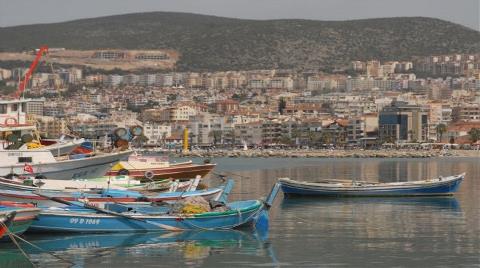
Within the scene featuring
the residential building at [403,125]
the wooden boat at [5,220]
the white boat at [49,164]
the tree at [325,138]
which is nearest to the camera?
the wooden boat at [5,220]

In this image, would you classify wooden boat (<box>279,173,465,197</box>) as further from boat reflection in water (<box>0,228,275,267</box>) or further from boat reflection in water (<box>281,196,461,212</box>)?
boat reflection in water (<box>0,228,275,267</box>)

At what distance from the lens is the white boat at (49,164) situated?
1252 inches

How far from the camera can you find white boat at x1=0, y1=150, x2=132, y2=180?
31789 millimetres

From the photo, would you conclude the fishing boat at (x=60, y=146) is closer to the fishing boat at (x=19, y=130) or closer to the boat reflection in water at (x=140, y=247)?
the fishing boat at (x=19, y=130)

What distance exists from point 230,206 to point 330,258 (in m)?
4.23

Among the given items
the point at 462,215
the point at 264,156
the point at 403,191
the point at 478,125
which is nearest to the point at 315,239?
the point at 462,215

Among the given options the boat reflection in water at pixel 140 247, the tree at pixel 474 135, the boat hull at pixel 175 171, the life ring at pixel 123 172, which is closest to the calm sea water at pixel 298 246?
the boat reflection in water at pixel 140 247

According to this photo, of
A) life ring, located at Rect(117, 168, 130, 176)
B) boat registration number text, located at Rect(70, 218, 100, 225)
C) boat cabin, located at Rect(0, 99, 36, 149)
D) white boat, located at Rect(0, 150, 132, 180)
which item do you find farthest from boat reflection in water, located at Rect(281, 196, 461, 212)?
boat registration number text, located at Rect(70, 218, 100, 225)

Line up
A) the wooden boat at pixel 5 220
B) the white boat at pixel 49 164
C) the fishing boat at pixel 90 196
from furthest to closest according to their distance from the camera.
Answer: the white boat at pixel 49 164, the fishing boat at pixel 90 196, the wooden boat at pixel 5 220

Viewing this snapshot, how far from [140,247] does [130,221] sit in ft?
4.24

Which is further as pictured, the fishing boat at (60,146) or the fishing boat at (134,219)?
the fishing boat at (60,146)

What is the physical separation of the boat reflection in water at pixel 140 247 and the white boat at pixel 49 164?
682 cm

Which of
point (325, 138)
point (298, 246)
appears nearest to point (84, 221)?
point (298, 246)

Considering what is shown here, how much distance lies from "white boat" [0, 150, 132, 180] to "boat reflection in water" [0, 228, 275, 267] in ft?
22.4
